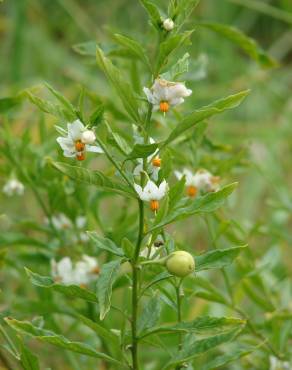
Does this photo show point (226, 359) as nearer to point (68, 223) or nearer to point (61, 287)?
point (61, 287)

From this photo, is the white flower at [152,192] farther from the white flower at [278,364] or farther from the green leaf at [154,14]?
the white flower at [278,364]

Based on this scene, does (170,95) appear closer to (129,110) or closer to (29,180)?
(129,110)

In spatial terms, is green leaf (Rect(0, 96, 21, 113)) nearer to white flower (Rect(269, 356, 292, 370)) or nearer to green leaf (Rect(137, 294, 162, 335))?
green leaf (Rect(137, 294, 162, 335))

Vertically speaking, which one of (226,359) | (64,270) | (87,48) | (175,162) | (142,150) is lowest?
(226,359)

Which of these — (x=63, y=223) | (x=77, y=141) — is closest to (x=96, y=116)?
(x=77, y=141)

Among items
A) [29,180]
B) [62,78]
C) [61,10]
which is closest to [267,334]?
[29,180]

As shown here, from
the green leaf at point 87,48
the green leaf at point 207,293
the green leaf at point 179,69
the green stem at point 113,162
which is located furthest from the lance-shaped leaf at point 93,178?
the green leaf at point 87,48
